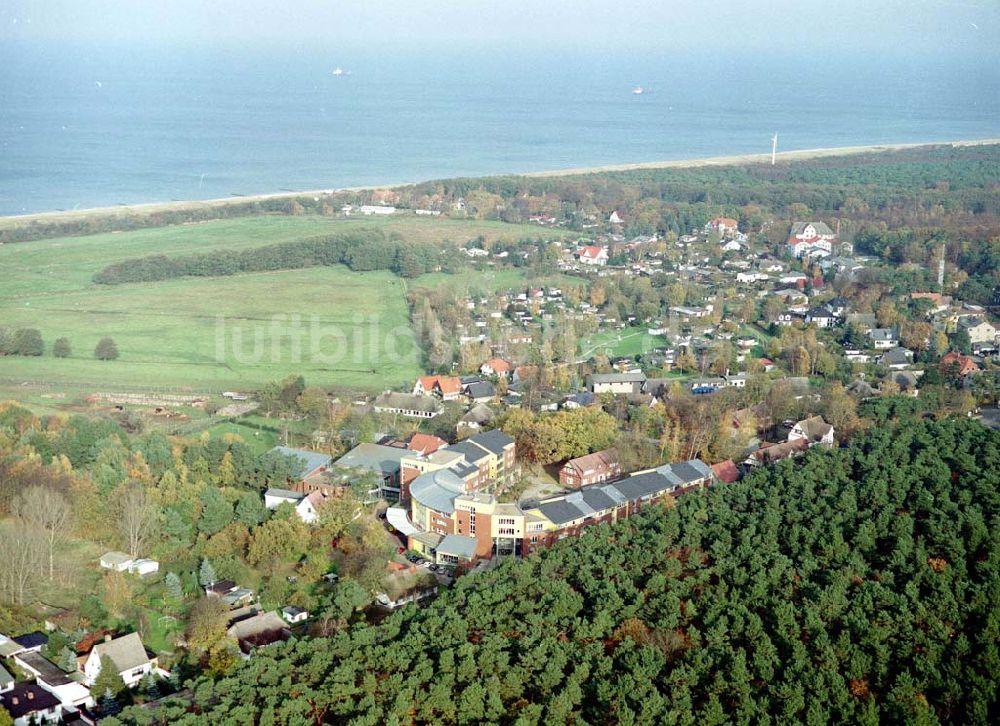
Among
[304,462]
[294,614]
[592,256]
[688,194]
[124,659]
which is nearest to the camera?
[124,659]

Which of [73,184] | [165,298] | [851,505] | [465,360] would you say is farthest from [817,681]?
[73,184]

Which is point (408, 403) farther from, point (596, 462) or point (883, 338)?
point (883, 338)

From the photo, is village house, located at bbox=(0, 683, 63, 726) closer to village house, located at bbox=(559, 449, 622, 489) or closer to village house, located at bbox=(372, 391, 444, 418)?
village house, located at bbox=(559, 449, 622, 489)

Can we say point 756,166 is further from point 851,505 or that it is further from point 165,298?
point 851,505

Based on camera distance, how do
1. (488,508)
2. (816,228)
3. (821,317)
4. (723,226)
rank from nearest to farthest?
(488,508), (821,317), (816,228), (723,226)

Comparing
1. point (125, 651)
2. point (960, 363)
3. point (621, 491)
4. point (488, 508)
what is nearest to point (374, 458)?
point (488, 508)

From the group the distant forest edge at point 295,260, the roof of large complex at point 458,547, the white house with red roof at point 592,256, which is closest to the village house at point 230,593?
the roof of large complex at point 458,547

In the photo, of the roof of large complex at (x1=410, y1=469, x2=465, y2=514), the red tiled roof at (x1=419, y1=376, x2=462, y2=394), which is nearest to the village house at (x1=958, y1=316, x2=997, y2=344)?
the red tiled roof at (x1=419, y1=376, x2=462, y2=394)
